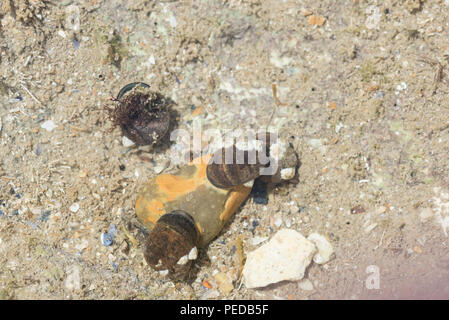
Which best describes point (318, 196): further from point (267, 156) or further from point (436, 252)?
point (436, 252)

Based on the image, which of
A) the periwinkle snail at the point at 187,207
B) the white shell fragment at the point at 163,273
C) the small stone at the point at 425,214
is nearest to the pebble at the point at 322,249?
the periwinkle snail at the point at 187,207

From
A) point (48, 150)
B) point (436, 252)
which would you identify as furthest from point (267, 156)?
point (48, 150)

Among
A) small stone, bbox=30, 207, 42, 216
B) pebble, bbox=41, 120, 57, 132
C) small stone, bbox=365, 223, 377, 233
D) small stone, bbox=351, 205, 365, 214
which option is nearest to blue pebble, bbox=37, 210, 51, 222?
small stone, bbox=30, 207, 42, 216

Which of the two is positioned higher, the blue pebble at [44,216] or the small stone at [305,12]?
the small stone at [305,12]

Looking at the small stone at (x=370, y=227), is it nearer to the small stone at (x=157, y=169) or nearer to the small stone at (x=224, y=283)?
the small stone at (x=224, y=283)

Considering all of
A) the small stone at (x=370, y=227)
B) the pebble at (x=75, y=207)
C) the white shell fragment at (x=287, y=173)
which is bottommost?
the small stone at (x=370, y=227)

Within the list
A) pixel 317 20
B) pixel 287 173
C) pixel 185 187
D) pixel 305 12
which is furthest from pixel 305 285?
pixel 305 12

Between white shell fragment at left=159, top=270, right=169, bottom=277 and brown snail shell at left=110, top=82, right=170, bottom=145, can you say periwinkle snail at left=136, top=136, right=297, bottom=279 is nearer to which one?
white shell fragment at left=159, top=270, right=169, bottom=277
